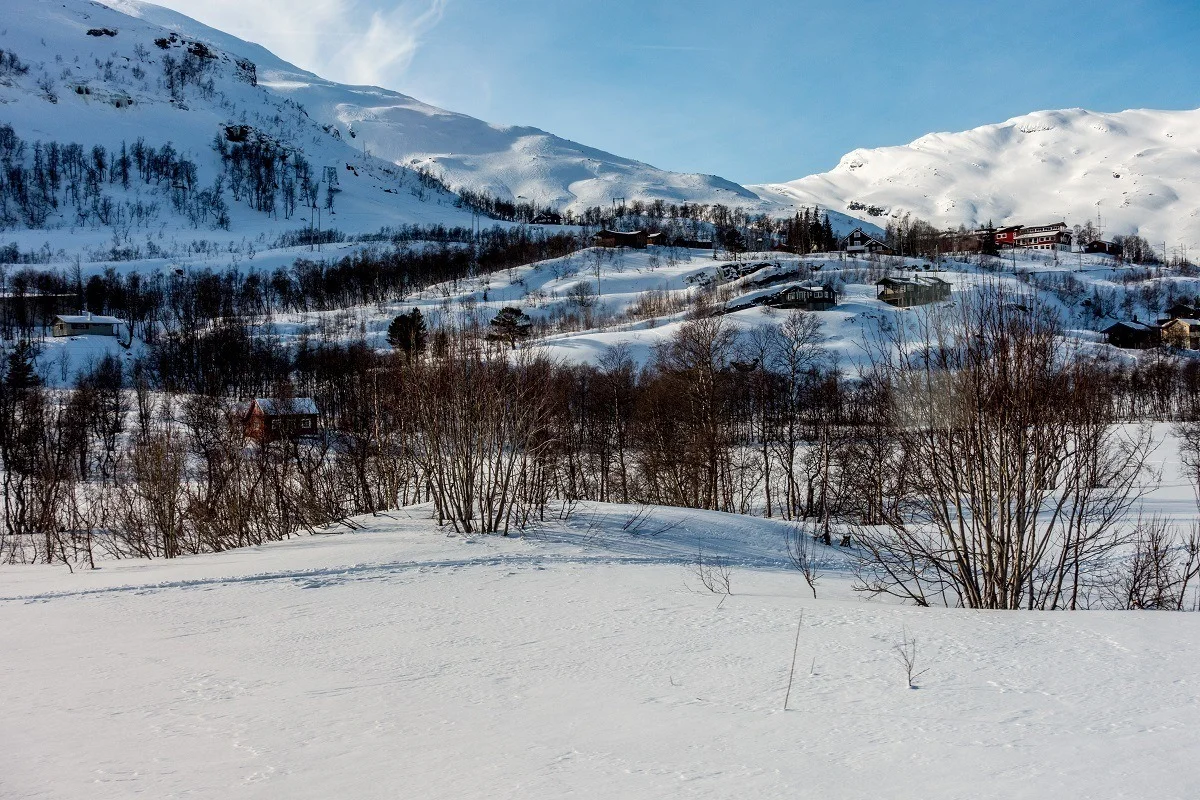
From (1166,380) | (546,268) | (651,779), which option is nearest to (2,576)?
(651,779)

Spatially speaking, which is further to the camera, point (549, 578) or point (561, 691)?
point (549, 578)

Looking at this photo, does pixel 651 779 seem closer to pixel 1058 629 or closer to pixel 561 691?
pixel 561 691

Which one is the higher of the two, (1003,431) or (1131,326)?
(1131,326)

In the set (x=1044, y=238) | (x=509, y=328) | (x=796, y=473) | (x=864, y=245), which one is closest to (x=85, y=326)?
(x=796, y=473)

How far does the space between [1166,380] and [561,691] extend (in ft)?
225

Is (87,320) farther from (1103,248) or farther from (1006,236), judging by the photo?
(1006,236)

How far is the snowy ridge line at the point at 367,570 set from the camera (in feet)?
25.7

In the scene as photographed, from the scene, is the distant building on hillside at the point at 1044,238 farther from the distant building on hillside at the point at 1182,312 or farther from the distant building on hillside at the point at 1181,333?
the distant building on hillside at the point at 1181,333

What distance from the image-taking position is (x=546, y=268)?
10581cm

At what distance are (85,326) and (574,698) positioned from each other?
79740 millimetres

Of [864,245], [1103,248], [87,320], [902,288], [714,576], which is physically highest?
[1103,248]

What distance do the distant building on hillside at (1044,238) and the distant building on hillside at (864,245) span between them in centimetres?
4163

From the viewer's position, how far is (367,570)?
28.6 feet

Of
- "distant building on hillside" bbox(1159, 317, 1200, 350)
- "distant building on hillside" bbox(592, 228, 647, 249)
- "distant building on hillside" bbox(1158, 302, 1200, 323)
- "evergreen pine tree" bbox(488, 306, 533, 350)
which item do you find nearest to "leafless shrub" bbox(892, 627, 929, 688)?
"evergreen pine tree" bbox(488, 306, 533, 350)
